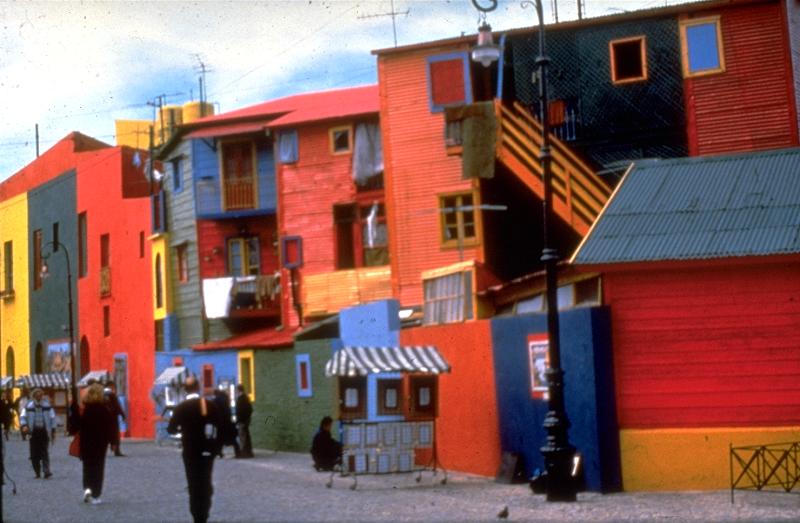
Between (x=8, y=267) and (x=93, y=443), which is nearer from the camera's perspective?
(x=93, y=443)

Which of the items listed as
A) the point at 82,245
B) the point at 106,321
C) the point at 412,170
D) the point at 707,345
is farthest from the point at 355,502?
the point at 82,245

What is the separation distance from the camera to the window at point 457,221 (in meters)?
35.6

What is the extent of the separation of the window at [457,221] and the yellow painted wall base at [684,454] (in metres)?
15.4

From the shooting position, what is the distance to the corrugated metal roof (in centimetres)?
2012

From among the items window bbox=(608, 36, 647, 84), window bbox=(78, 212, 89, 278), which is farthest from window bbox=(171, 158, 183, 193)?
window bbox=(608, 36, 647, 84)

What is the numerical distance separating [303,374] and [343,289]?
6117 millimetres

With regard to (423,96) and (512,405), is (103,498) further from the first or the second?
(423,96)

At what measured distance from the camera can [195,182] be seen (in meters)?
47.8

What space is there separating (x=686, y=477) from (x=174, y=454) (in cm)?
1952

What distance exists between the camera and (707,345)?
66.4 ft

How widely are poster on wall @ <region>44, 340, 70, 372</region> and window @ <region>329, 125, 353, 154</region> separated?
69.9ft

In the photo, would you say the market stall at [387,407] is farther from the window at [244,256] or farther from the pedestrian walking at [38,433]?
the window at [244,256]

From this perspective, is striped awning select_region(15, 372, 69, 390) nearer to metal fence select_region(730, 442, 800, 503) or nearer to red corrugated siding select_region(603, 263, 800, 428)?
red corrugated siding select_region(603, 263, 800, 428)

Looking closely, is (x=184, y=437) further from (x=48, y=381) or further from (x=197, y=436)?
(x=48, y=381)
